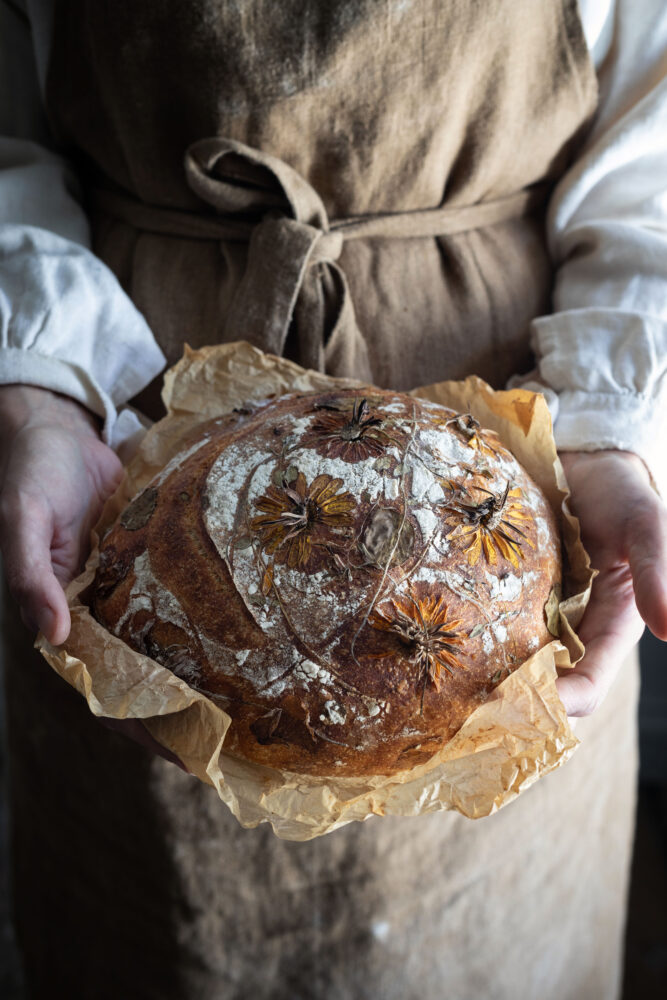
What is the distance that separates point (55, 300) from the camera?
0.98m

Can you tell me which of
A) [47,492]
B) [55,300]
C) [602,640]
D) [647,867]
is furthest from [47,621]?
[647,867]

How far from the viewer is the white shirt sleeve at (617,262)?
0.94 metres

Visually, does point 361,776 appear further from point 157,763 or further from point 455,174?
point 455,174

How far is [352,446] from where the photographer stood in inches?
30.8

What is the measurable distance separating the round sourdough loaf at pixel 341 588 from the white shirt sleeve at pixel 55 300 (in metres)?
0.26

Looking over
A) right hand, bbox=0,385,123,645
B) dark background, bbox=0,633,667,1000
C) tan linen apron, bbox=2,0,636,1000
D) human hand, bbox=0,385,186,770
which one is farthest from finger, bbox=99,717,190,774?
dark background, bbox=0,633,667,1000

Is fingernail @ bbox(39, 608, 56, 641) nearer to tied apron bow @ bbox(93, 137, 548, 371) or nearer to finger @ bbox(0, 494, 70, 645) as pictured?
finger @ bbox(0, 494, 70, 645)

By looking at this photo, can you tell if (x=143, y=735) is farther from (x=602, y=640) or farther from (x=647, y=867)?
(x=647, y=867)

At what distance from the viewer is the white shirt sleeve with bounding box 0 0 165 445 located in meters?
0.97

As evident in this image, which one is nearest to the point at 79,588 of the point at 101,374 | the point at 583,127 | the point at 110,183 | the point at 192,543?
the point at 192,543

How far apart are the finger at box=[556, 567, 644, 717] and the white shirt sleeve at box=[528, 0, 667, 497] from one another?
6.4 inches

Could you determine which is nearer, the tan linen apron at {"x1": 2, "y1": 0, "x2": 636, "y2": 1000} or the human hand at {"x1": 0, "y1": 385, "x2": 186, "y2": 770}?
the human hand at {"x1": 0, "y1": 385, "x2": 186, "y2": 770}

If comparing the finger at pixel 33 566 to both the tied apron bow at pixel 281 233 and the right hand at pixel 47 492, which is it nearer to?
the right hand at pixel 47 492

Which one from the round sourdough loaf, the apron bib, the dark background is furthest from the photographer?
the dark background
